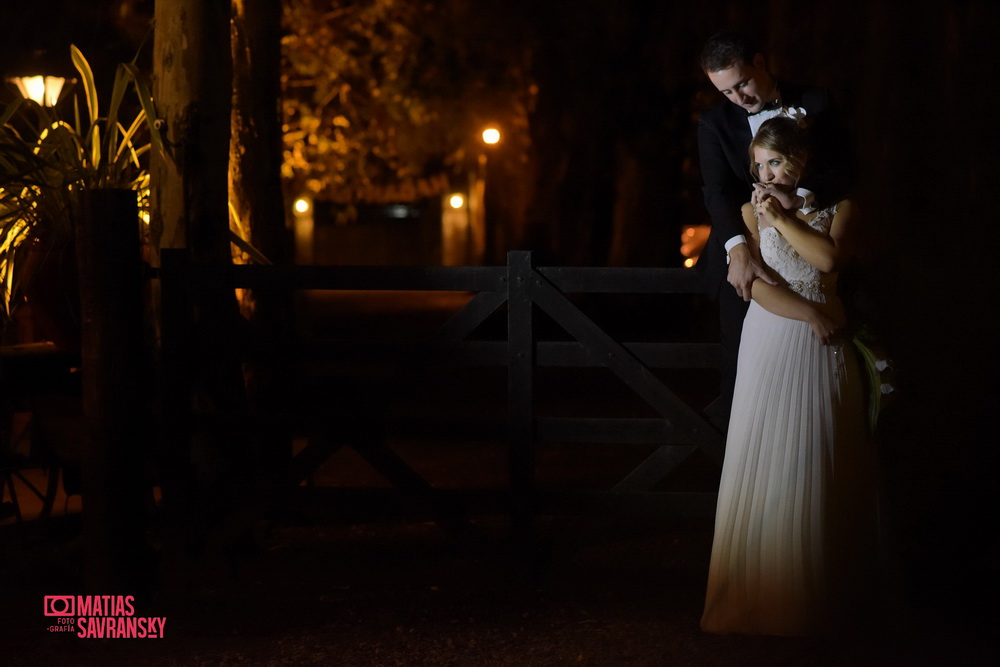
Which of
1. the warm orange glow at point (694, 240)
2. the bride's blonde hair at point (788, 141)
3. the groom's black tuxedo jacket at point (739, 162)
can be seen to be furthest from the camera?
the warm orange glow at point (694, 240)

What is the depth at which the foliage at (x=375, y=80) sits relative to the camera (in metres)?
19.2

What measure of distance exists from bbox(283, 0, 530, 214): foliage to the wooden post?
1448cm

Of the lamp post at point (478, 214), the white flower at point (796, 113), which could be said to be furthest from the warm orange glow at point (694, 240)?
the white flower at point (796, 113)

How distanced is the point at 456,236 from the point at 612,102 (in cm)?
2657

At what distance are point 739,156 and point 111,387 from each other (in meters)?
2.70

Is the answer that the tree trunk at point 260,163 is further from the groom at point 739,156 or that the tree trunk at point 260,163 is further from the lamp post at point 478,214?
the lamp post at point 478,214

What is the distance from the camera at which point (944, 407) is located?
8031mm

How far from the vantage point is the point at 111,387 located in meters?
4.52

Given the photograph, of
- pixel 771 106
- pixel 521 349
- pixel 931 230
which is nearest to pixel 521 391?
pixel 521 349

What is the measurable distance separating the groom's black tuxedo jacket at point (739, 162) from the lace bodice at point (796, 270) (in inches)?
6.2

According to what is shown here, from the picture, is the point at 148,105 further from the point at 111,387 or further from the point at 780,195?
the point at 780,195

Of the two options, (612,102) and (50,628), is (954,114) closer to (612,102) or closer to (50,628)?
(50,628)

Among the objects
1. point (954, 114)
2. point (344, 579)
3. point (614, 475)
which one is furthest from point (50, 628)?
point (954, 114)

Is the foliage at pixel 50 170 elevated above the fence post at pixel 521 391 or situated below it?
above
